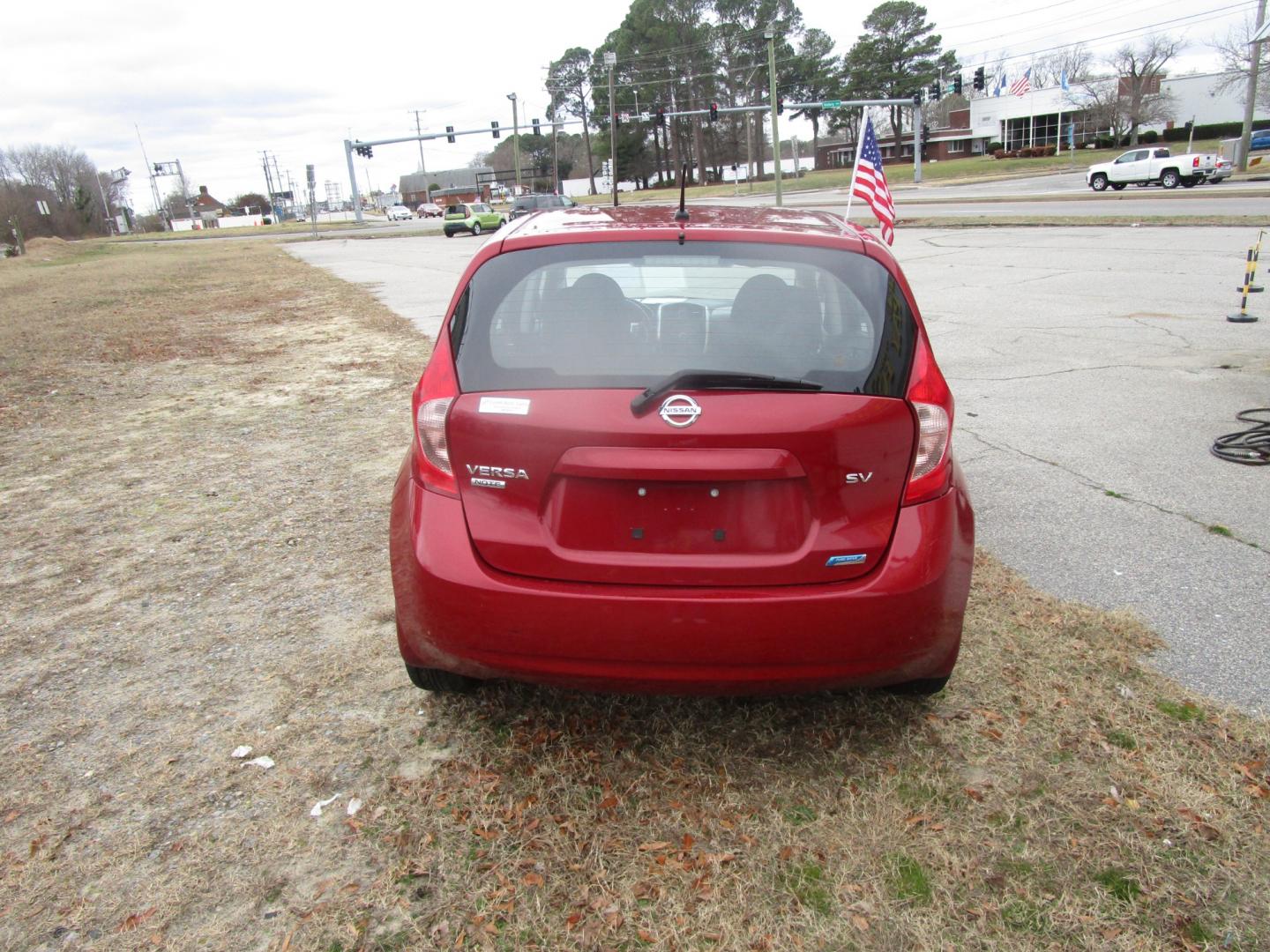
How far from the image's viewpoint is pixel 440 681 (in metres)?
3.00

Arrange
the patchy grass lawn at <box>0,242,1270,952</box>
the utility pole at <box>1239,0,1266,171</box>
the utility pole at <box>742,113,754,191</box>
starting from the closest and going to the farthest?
the patchy grass lawn at <box>0,242,1270,952</box> → the utility pole at <box>1239,0,1266,171</box> → the utility pole at <box>742,113,754,191</box>

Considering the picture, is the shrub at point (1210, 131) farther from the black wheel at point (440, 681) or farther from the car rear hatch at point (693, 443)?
the black wheel at point (440, 681)

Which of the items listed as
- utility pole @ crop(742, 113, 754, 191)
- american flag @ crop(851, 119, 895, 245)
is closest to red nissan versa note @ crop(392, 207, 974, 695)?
american flag @ crop(851, 119, 895, 245)

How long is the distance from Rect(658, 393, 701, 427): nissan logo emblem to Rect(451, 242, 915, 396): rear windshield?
106 millimetres

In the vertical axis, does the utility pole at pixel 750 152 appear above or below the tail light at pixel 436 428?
above

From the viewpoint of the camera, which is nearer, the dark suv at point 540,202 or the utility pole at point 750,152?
the dark suv at point 540,202

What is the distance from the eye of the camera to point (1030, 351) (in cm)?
893

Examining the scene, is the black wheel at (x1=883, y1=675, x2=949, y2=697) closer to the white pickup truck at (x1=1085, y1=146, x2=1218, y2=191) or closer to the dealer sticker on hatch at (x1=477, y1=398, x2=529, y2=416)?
the dealer sticker on hatch at (x1=477, y1=398, x2=529, y2=416)

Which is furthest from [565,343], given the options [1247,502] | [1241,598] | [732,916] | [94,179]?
[94,179]

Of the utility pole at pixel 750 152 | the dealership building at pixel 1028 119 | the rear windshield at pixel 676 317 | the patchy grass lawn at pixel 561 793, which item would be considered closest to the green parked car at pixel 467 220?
the utility pole at pixel 750 152

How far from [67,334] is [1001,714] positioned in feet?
48.2

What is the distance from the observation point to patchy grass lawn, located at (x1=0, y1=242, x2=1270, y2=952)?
225cm

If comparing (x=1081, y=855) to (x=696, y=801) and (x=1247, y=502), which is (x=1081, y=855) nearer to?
(x=696, y=801)

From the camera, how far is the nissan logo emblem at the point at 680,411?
2445 mm
